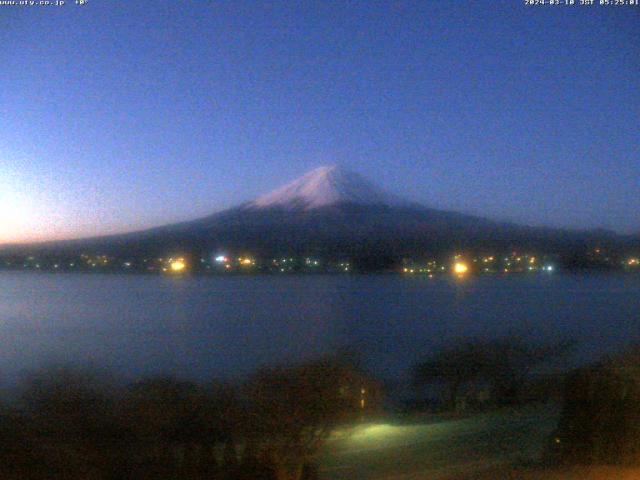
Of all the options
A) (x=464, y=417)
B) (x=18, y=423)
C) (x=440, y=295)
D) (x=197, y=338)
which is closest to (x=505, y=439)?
(x=464, y=417)

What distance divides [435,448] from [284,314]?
20.8 metres

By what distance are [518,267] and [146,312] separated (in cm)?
1728

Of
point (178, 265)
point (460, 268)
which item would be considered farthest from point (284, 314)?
point (460, 268)

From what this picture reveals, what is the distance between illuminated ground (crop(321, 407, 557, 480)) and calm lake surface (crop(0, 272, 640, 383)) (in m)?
5.84

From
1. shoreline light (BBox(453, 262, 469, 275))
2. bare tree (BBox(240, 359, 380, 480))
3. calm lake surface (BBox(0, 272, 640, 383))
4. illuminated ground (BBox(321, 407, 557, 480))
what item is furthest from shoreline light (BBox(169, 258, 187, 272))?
bare tree (BBox(240, 359, 380, 480))

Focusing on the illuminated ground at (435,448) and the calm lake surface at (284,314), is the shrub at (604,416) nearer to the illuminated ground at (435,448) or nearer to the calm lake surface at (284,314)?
the illuminated ground at (435,448)

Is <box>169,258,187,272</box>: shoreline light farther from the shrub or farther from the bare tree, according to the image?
the bare tree

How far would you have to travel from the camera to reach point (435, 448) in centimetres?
1529

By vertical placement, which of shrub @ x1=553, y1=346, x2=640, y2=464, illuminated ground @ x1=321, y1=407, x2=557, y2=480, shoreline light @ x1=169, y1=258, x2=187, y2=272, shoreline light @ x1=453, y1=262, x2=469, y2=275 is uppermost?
shoreline light @ x1=169, y1=258, x2=187, y2=272

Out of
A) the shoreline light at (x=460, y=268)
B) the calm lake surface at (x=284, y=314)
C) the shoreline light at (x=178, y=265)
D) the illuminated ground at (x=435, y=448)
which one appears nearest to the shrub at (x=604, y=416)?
the illuminated ground at (x=435, y=448)

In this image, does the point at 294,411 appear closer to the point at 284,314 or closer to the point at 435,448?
the point at 435,448

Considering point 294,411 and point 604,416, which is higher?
point 294,411

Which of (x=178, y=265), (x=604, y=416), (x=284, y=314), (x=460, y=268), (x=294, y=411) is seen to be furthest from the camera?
(x=460, y=268)

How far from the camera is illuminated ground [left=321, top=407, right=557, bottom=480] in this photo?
39.4ft
